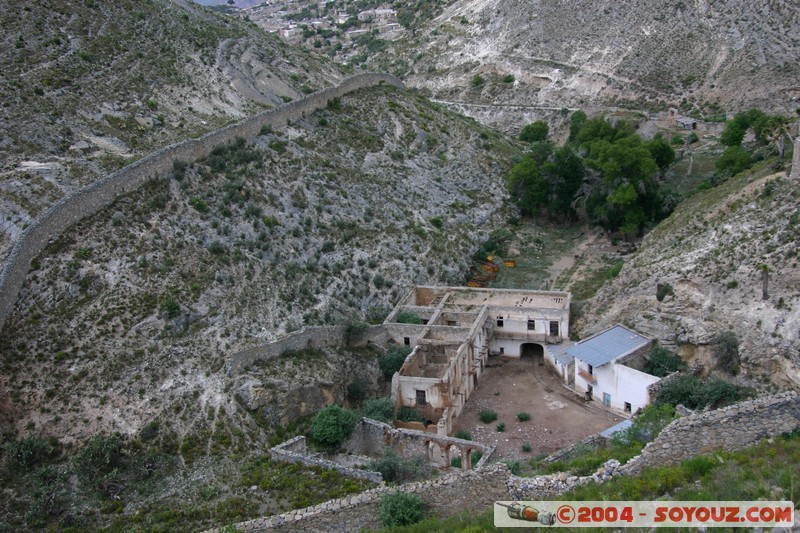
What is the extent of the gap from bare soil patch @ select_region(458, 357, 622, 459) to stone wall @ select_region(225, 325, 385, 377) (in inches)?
232

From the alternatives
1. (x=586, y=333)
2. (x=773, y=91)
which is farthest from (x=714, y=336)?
(x=773, y=91)

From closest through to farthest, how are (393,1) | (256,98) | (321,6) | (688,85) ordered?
(256,98), (688,85), (393,1), (321,6)

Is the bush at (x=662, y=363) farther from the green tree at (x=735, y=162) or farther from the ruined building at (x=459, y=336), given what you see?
the green tree at (x=735, y=162)

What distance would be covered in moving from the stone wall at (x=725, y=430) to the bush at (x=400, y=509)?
463cm

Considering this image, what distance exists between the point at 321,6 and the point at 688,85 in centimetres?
10541

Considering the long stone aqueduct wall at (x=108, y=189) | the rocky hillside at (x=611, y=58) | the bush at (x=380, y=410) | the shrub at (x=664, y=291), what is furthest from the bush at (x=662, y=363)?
the rocky hillside at (x=611, y=58)

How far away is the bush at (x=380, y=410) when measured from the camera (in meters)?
30.5

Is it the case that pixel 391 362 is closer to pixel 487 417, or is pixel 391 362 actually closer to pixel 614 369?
pixel 487 417

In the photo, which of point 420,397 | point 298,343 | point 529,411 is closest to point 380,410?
point 420,397

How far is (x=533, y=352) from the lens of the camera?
39.8 m

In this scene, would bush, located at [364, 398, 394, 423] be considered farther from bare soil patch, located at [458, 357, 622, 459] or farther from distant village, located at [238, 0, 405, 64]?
distant village, located at [238, 0, 405, 64]

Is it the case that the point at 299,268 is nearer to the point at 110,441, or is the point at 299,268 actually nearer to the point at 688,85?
the point at 110,441

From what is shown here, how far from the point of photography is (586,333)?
121 feet

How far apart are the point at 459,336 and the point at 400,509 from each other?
20466mm
